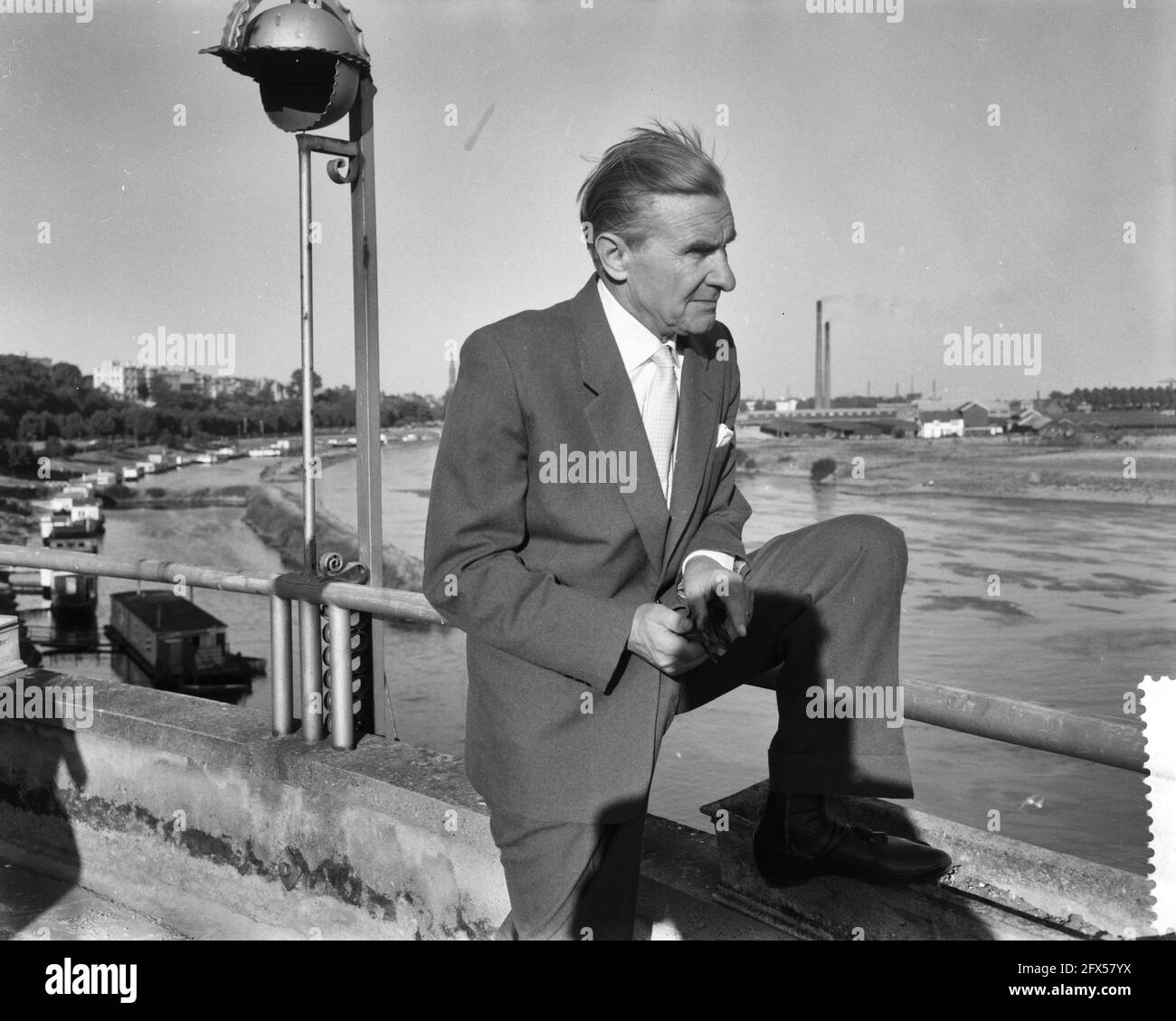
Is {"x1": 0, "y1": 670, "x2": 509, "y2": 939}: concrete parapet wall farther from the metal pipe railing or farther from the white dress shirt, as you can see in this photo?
the white dress shirt

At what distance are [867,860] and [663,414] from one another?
31.3 inches

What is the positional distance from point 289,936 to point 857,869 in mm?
1720

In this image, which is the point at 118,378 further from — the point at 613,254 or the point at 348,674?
the point at 613,254

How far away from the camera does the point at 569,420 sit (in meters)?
1.69

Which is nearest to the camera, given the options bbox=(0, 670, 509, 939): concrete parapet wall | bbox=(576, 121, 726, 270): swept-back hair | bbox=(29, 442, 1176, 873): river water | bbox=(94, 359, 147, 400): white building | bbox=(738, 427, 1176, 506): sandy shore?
bbox=(576, 121, 726, 270): swept-back hair

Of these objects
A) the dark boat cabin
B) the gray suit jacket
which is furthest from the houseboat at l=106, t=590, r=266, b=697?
the gray suit jacket

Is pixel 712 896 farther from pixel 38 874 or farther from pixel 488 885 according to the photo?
pixel 38 874

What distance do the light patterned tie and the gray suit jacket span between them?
21 mm

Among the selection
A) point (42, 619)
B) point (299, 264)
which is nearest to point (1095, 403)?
point (299, 264)

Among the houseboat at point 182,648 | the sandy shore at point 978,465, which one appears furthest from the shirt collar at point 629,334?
the houseboat at point 182,648

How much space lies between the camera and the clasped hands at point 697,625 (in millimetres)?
1568

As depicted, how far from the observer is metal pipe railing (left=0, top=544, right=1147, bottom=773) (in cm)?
161

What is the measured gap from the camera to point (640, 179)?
66.9 inches

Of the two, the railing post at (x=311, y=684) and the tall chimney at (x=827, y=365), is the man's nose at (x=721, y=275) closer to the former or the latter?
the railing post at (x=311, y=684)
